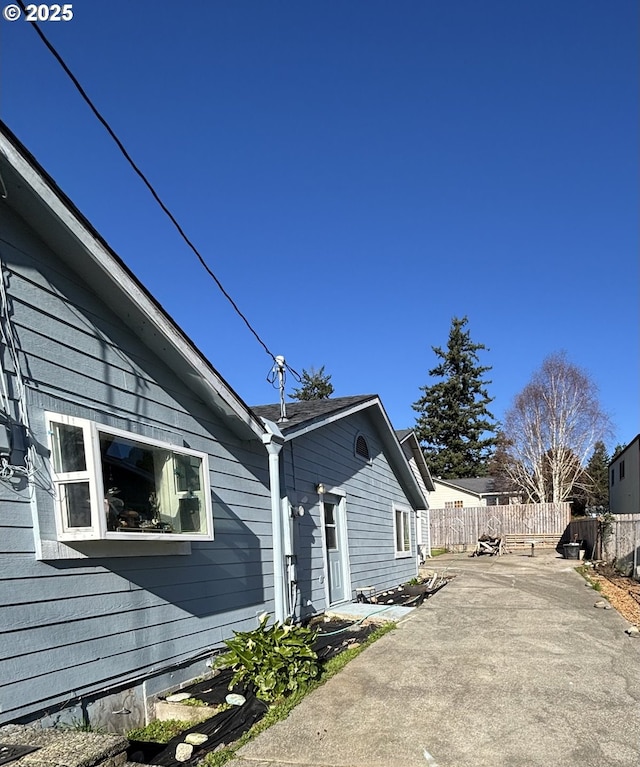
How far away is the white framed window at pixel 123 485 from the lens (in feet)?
12.4

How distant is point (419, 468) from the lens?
22500mm

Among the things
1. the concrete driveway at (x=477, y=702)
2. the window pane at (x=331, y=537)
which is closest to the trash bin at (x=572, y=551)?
the concrete driveway at (x=477, y=702)

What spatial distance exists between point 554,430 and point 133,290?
29430 millimetres

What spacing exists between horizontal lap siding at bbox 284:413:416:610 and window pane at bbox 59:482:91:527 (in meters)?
3.86

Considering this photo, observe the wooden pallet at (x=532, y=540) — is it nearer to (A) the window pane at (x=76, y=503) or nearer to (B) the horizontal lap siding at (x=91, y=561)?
(B) the horizontal lap siding at (x=91, y=561)

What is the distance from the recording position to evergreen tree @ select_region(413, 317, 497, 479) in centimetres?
→ 4475

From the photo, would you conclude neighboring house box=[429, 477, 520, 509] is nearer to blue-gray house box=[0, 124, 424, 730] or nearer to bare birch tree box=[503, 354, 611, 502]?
bare birch tree box=[503, 354, 611, 502]

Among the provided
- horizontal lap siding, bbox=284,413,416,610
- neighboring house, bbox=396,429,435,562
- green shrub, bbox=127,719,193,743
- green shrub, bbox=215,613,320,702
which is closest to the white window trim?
horizontal lap siding, bbox=284,413,416,610

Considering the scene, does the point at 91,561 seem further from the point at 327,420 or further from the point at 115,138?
the point at 327,420

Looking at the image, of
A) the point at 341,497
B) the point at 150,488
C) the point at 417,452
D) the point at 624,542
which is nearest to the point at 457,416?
the point at 417,452

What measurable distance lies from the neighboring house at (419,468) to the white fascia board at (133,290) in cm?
1214

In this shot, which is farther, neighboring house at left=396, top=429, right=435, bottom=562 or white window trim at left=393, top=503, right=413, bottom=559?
neighboring house at left=396, top=429, right=435, bottom=562

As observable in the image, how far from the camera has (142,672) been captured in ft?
14.6

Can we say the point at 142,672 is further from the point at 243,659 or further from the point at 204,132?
the point at 204,132
